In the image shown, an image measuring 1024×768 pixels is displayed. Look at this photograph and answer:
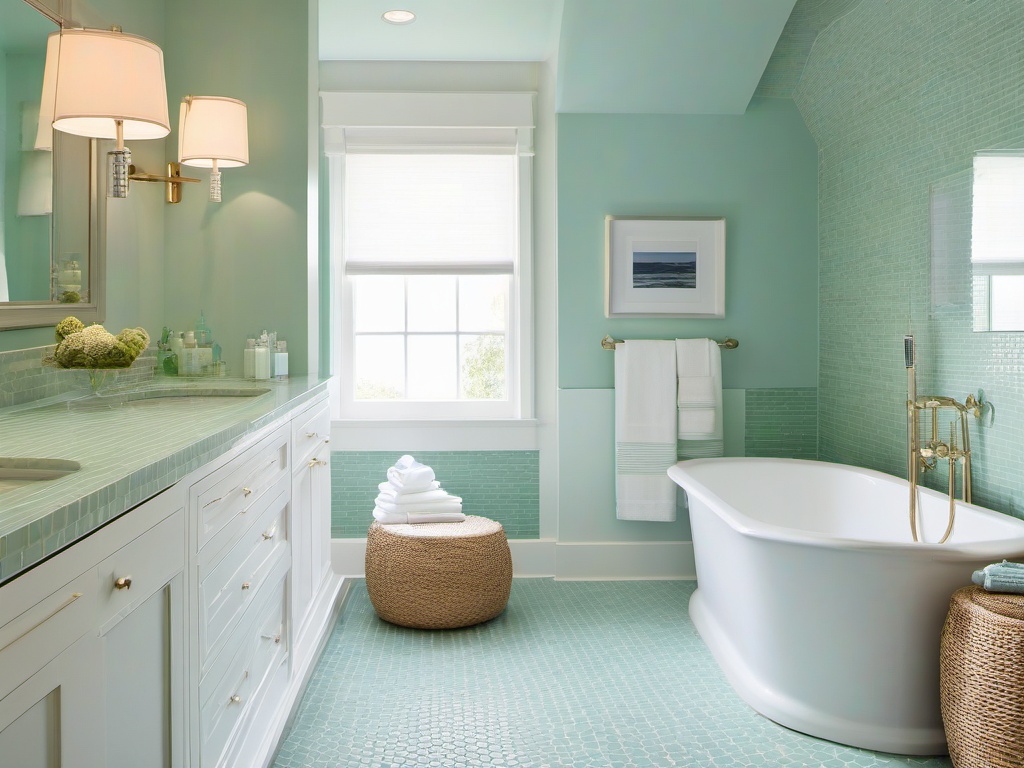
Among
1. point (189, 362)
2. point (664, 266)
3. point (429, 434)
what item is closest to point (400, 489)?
point (429, 434)

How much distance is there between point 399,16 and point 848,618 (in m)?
2.71

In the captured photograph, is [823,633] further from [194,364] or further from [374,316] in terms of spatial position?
[374,316]

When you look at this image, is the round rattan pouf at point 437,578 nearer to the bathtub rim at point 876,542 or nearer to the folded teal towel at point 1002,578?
the bathtub rim at point 876,542

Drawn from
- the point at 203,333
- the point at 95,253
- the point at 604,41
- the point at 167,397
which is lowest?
the point at 167,397

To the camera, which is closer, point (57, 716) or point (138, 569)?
point (57, 716)

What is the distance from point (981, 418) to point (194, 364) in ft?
8.62

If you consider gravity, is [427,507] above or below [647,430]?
below

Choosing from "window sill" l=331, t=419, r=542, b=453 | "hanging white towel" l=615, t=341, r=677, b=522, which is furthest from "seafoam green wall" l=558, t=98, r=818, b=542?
"window sill" l=331, t=419, r=542, b=453

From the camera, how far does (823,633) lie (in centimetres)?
231

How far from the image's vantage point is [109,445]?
4.70 ft

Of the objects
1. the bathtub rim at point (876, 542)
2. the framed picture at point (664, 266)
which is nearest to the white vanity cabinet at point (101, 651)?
the bathtub rim at point (876, 542)

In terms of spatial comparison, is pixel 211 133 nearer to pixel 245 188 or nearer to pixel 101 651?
pixel 245 188

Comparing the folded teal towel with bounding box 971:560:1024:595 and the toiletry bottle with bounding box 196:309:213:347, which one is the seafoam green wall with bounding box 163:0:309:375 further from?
the folded teal towel with bounding box 971:560:1024:595

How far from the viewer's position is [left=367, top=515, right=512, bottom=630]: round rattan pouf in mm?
3119
